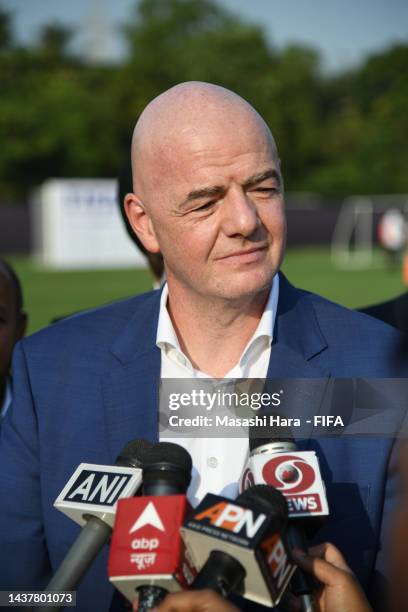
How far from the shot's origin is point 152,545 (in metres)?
1.60

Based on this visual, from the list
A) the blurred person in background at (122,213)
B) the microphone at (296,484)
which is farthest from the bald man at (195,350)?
the blurred person in background at (122,213)

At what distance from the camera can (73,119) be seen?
1667 inches

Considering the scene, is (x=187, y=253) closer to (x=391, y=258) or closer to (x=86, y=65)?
(x=391, y=258)

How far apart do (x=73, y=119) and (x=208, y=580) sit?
42.1 m

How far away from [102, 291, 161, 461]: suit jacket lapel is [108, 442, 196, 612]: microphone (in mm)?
698

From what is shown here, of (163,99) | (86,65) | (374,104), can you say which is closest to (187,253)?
(163,99)

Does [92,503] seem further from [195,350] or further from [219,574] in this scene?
[195,350]

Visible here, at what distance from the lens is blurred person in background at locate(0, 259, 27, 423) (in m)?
3.70

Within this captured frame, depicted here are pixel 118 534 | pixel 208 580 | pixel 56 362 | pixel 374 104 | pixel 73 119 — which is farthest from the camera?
pixel 73 119

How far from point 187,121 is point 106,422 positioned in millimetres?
780

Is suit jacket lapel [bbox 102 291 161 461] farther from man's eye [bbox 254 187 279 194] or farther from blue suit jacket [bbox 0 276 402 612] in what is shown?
man's eye [bbox 254 187 279 194]

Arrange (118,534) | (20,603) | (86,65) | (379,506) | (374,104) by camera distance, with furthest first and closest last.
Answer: (86,65) < (374,104) < (379,506) < (20,603) < (118,534)

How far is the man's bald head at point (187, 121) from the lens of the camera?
2.34 m

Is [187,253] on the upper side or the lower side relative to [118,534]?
upper
